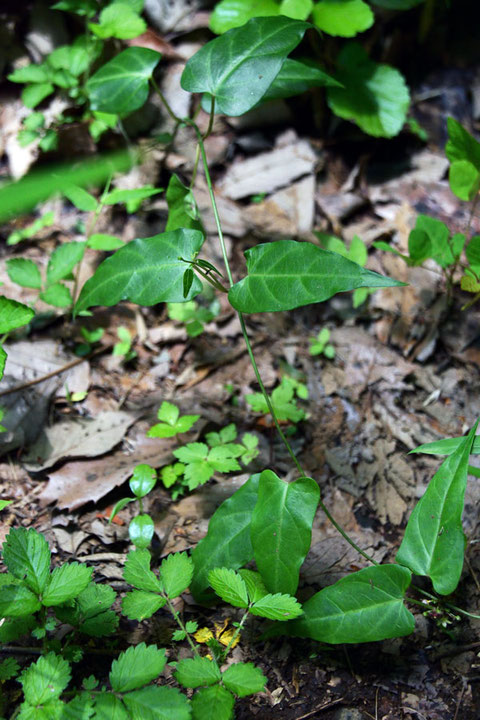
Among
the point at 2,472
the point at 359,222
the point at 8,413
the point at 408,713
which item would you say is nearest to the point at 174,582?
the point at 408,713

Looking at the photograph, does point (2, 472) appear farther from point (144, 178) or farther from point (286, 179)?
point (286, 179)

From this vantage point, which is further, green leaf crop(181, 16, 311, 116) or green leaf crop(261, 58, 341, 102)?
green leaf crop(261, 58, 341, 102)

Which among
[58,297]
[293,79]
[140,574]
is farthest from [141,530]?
[293,79]

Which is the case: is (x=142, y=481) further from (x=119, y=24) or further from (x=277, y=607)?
(x=119, y=24)

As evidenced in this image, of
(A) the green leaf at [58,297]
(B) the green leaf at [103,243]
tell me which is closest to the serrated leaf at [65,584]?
(A) the green leaf at [58,297]

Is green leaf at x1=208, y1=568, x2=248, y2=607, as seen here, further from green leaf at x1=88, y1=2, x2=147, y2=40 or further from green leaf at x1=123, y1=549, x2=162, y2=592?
green leaf at x1=88, y1=2, x2=147, y2=40

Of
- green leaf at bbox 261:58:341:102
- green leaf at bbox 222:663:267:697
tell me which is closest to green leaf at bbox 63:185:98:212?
green leaf at bbox 261:58:341:102
